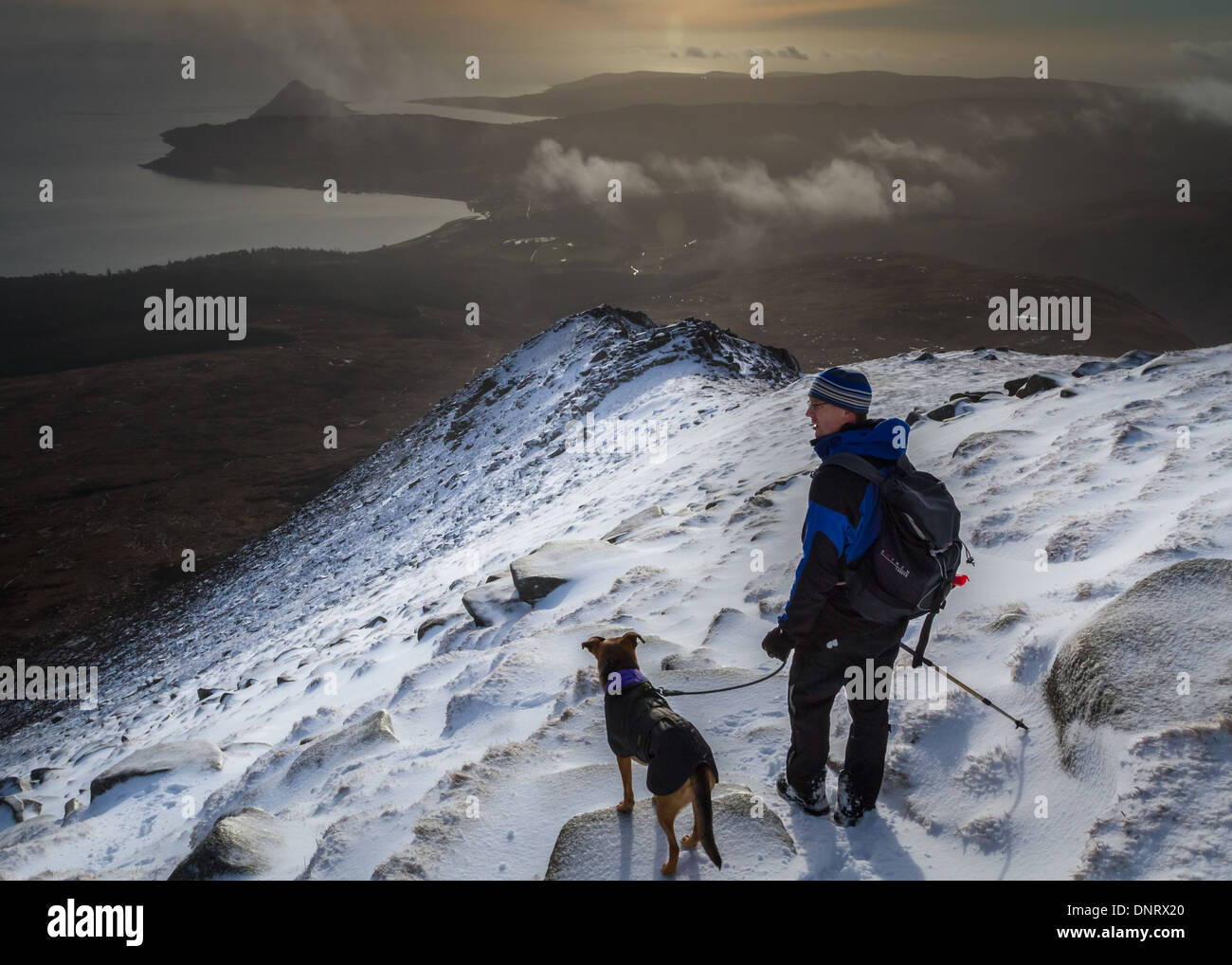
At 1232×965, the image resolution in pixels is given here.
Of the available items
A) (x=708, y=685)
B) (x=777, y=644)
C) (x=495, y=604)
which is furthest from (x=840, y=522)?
(x=495, y=604)

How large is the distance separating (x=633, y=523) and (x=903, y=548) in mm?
8793

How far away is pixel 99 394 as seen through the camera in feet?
218

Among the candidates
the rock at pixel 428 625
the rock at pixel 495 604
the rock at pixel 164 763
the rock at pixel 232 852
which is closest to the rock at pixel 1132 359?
the rock at pixel 495 604

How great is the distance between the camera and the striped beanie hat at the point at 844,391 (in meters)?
3.80

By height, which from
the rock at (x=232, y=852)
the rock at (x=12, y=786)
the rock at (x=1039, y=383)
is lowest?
the rock at (x=12, y=786)

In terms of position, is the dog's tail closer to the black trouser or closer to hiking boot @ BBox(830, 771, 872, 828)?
the black trouser

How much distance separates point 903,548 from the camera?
3.58m

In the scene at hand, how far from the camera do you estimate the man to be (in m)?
3.67

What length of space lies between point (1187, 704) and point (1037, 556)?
277 centimetres

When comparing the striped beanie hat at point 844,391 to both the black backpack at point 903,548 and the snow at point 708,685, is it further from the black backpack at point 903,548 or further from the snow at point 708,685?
Result: the snow at point 708,685

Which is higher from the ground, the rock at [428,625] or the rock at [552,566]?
the rock at [552,566]

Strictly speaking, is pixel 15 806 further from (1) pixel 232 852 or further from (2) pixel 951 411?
(2) pixel 951 411

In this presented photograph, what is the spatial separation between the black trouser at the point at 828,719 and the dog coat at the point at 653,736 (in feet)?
1.93
